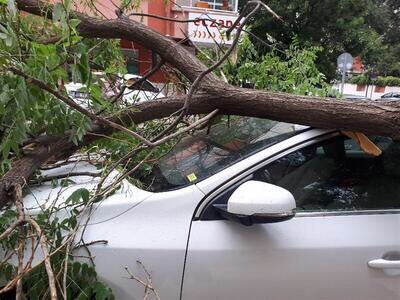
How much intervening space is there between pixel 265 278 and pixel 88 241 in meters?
0.74

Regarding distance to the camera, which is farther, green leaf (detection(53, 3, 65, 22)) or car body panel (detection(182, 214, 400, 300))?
car body panel (detection(182, 214, 400, 300))

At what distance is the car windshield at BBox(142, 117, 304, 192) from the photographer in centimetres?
234

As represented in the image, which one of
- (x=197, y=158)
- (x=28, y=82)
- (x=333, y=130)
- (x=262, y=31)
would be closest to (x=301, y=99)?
(x=333, y=130)

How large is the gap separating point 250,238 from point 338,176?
567 millimetres

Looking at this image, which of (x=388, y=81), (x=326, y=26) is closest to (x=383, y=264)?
(x=326, y=26)

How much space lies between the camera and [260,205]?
1948mm

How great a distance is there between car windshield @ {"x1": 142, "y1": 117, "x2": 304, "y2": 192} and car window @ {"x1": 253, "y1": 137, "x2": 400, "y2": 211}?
5.2 inches

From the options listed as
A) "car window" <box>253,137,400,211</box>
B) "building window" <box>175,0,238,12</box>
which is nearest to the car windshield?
"car window" <box>253,137,400,211</box>

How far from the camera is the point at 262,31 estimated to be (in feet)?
59.8

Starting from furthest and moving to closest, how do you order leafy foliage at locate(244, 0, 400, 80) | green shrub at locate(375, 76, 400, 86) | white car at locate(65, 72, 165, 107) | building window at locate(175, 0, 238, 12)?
1. green shrub at locate(375, 76, 400, 86)
2. leafy foliage at locate(244, 0, 400, 80)
3. building window at locate(175, 0, 238, 12)
4. white car at locate(65, 72, 165, 107)

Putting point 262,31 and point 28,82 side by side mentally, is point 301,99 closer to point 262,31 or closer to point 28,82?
point 28,82

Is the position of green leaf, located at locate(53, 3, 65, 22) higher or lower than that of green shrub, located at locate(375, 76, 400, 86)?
higher

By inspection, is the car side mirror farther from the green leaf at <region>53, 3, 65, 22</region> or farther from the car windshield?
the green leaf at <region>53, 3, 65, 22</region>

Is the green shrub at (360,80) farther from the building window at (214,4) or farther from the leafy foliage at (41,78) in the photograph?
the leafy foliage at (41,78)
